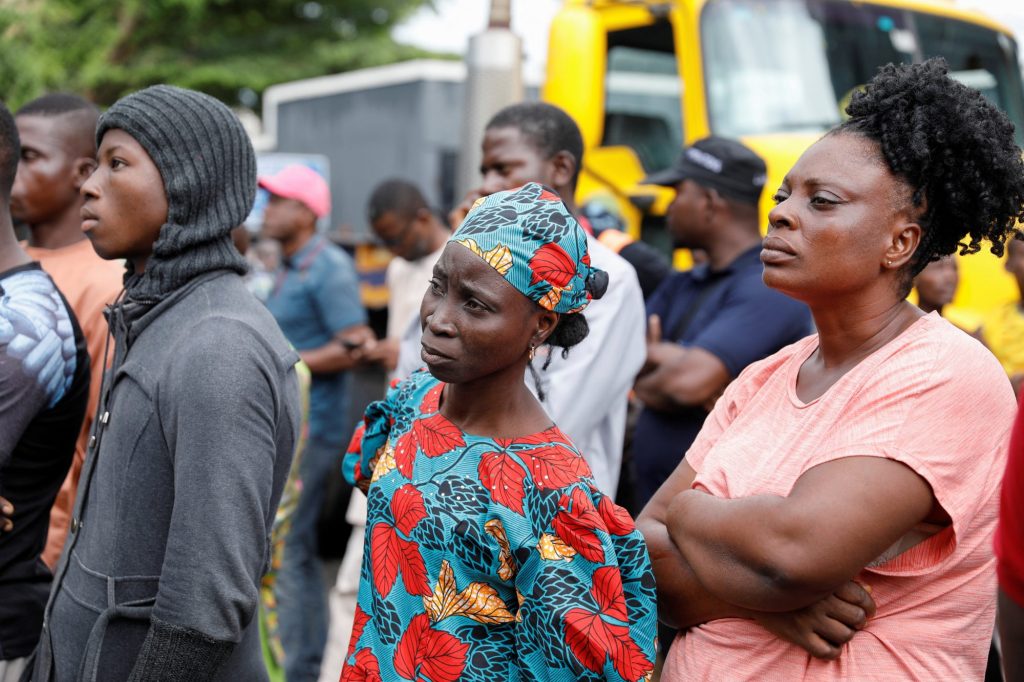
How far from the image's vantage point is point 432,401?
8.06ft

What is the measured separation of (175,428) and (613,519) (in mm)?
963

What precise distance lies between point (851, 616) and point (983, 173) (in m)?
0.93

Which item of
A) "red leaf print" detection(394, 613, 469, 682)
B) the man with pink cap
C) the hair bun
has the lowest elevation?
the man with pink cap

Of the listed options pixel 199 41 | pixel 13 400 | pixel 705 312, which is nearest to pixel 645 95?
pixel 705 312

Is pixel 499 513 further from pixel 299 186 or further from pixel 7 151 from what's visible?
pixel 299 186

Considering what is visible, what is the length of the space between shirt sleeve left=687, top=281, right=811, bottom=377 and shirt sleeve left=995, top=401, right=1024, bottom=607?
6.42 feet

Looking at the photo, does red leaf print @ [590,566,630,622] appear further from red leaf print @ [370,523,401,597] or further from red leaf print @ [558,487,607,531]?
red leaf print @ [370,523,401,597]

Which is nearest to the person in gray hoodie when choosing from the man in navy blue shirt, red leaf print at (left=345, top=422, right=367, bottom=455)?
red leaf print at (left=345, top=422, right=367, bottom=455)

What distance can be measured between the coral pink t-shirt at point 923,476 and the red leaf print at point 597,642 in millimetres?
240

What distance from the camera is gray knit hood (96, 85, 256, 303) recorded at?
2.59 m

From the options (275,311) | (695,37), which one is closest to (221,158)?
(275,311)

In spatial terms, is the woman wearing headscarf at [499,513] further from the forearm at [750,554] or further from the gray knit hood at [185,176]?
the gray knit hood at [185,176]

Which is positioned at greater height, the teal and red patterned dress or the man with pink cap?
the teal and red patterned dress

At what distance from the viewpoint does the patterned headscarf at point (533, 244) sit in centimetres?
226
